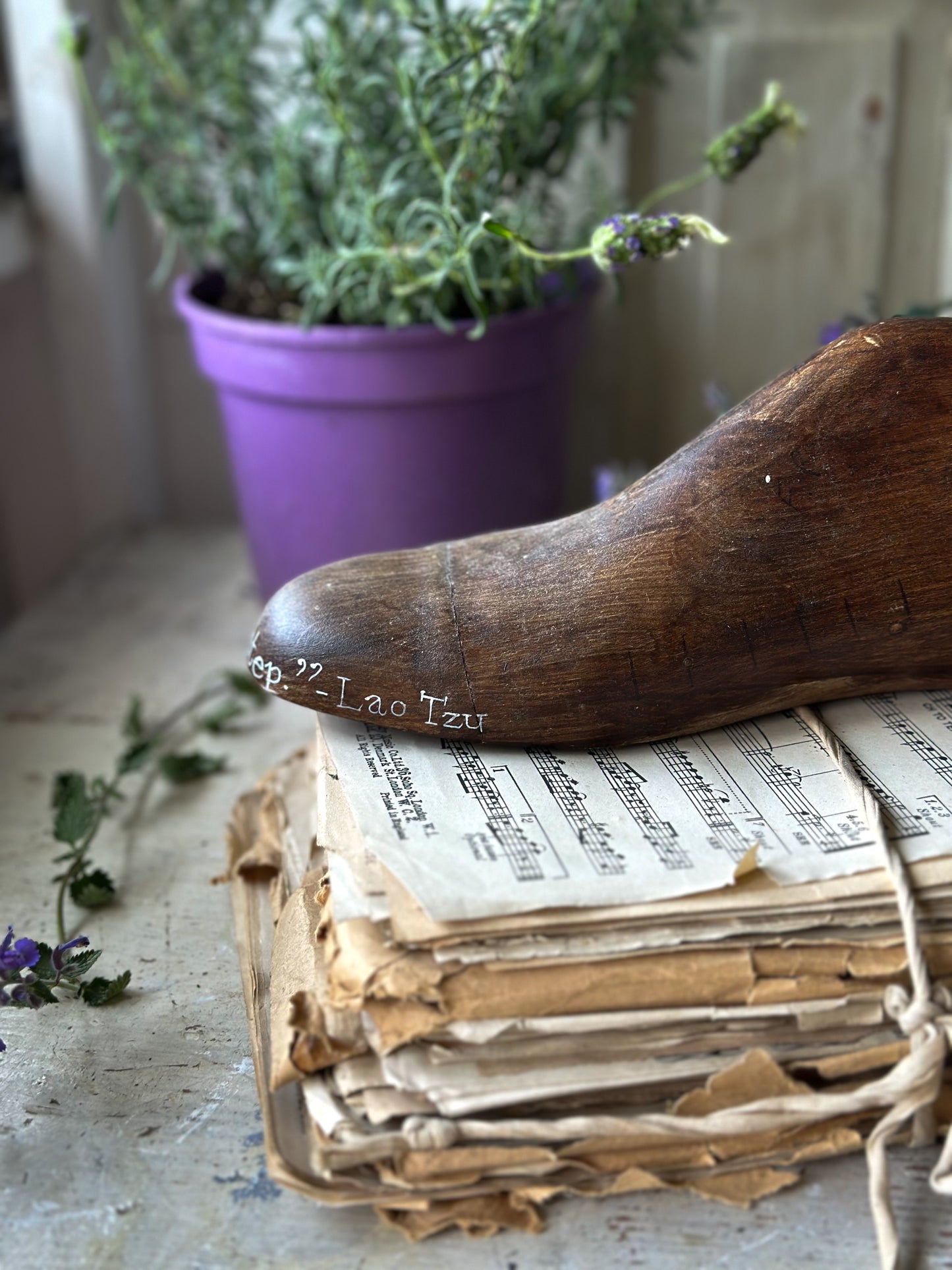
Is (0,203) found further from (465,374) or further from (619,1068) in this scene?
(619,1068)

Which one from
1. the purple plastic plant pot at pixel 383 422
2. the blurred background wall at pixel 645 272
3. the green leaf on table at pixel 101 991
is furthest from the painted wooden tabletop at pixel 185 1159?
the blurred background wall at pixel 645 272

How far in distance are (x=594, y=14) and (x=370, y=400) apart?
277mm

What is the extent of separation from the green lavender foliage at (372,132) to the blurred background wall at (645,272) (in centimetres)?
7

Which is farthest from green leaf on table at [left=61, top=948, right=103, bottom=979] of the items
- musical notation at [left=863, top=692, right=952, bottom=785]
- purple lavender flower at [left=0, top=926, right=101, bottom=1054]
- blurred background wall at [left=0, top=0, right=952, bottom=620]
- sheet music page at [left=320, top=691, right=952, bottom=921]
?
blurred background wall at [left=0, top=0, right=952, bottom=620]

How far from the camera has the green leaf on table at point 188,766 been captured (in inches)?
27.1

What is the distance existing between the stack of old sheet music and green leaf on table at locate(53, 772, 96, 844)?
19 cm

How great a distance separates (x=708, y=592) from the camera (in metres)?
0.50

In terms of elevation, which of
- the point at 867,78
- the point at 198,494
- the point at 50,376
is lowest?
the point at 198,494

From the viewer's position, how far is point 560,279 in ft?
2.77

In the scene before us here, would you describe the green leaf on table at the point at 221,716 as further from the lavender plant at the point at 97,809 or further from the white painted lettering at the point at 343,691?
the white painted lettering at the point at 343,691

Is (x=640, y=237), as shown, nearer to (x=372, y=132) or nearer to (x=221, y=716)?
(x=372, y=132)

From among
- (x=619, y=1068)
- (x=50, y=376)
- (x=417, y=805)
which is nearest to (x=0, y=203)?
(x=50, y=376)

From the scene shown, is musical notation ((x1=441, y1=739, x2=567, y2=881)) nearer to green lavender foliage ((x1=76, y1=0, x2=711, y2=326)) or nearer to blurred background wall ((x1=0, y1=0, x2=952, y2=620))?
green lavender foliage ((x1=76, y1=0, x2=711, y2=326))

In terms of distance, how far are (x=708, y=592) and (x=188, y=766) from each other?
336 millimetres
